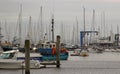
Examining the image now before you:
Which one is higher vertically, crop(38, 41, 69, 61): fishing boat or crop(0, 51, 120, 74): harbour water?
crop(38, 41, 69, 61): fishing boat

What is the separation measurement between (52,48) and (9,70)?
26.8m

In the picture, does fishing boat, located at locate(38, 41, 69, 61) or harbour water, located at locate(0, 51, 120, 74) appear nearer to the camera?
harbour water, located at locate(0, 51, 120, 74)

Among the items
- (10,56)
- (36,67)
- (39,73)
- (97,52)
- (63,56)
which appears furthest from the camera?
(97,52)

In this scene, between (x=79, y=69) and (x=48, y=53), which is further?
(x=48, y=53)

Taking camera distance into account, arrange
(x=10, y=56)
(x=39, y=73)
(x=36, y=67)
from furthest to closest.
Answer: (x=10, y=56) → (x=36, y=67) → (x=39, y=73)

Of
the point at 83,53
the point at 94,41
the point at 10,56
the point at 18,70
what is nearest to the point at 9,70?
the point at 18,70

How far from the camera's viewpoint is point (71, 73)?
52.9 metres

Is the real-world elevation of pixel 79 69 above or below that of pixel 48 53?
below

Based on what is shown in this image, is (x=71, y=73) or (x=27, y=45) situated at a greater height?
(x=27, y=45)

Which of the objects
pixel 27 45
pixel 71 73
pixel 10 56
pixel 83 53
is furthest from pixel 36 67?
pixel 83 53

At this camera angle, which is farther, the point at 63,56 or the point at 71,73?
the point at 63,56

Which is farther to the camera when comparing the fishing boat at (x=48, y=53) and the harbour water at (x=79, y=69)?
the fishing boat at (x=48, y=53)

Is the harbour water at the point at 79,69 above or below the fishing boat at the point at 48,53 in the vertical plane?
below

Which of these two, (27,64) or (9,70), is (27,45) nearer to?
(27,64)
